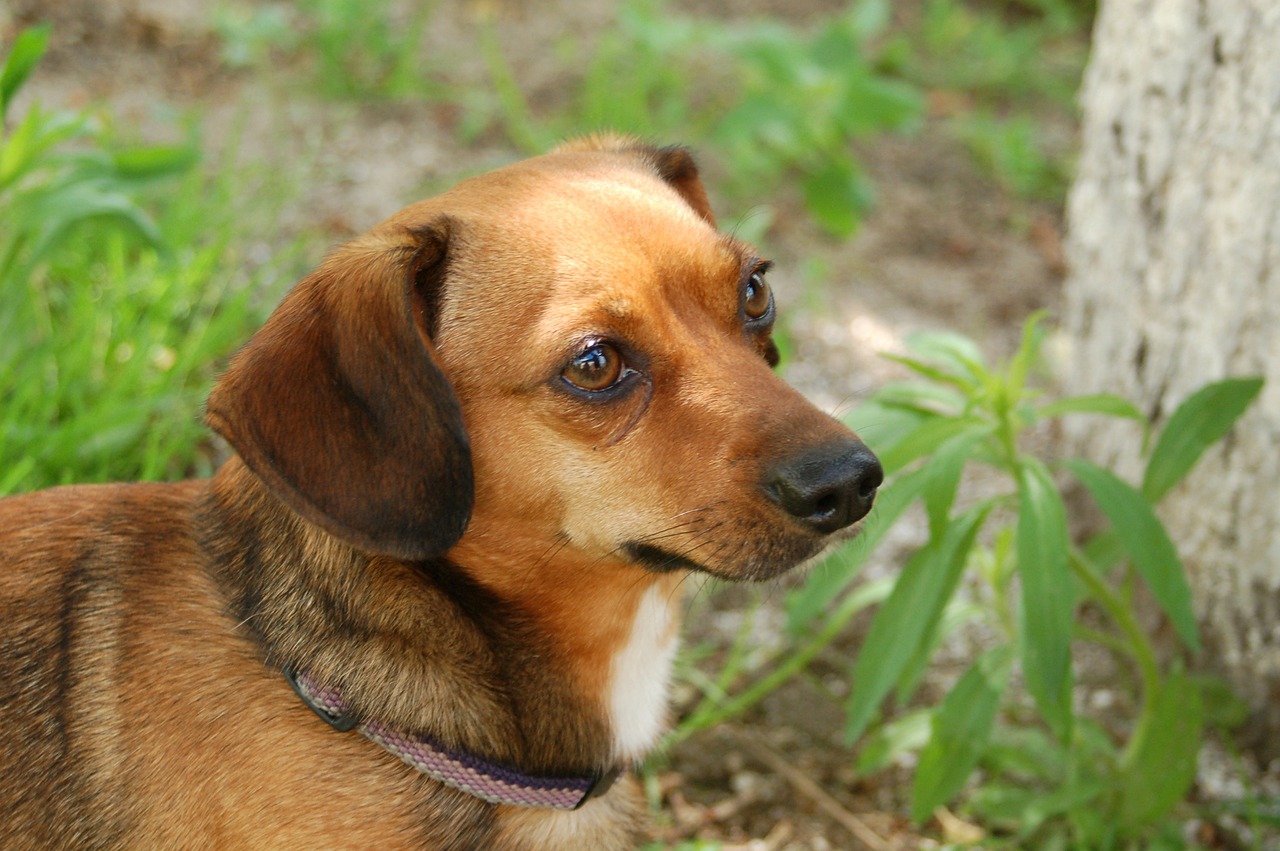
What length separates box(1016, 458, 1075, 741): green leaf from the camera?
250 cm

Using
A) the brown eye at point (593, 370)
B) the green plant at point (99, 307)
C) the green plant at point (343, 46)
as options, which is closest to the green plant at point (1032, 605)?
the brown eye at point (593, 370)

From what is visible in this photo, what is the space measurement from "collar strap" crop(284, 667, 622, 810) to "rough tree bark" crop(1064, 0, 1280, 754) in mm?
1885

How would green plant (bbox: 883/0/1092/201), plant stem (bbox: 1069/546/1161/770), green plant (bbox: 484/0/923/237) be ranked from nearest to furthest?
plant stem (bbox: 1069/546/1161/770), green plant (bbox: 484/0/923/237), green plant (bbox: 883/0/1092/201)

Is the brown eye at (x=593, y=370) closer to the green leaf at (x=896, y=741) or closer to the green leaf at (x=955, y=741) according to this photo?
the green leaf at (x=955, y=741)

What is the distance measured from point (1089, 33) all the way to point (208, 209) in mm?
5265

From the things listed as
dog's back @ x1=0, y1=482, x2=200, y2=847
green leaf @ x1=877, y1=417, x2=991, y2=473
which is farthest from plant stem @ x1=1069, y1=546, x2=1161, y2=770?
dog's back @ x1=0, y1=482, x2=200, y2=847

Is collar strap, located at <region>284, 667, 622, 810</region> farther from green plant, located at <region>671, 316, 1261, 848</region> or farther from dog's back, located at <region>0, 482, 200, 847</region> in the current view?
green plant, located at <region>671, 316, 1261, 848</region>

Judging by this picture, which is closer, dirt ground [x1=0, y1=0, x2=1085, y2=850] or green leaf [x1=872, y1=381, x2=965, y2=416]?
green leaf [x1=872, y1=381, x2=965, y2=416]

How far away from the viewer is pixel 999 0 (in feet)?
24.3

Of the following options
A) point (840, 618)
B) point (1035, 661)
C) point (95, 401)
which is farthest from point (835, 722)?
point (95, 401)

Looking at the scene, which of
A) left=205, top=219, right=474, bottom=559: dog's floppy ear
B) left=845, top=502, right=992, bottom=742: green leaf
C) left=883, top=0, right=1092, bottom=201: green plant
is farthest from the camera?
left=883, top=0, right=1092, bottom=201: green plant

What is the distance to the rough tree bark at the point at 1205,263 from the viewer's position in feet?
9.63

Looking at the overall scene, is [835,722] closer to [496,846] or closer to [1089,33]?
[496,846]

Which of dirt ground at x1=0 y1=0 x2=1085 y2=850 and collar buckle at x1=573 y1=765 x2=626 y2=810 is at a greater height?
dirt ground at x1=0 y1=0 x2=1085 y2=850
